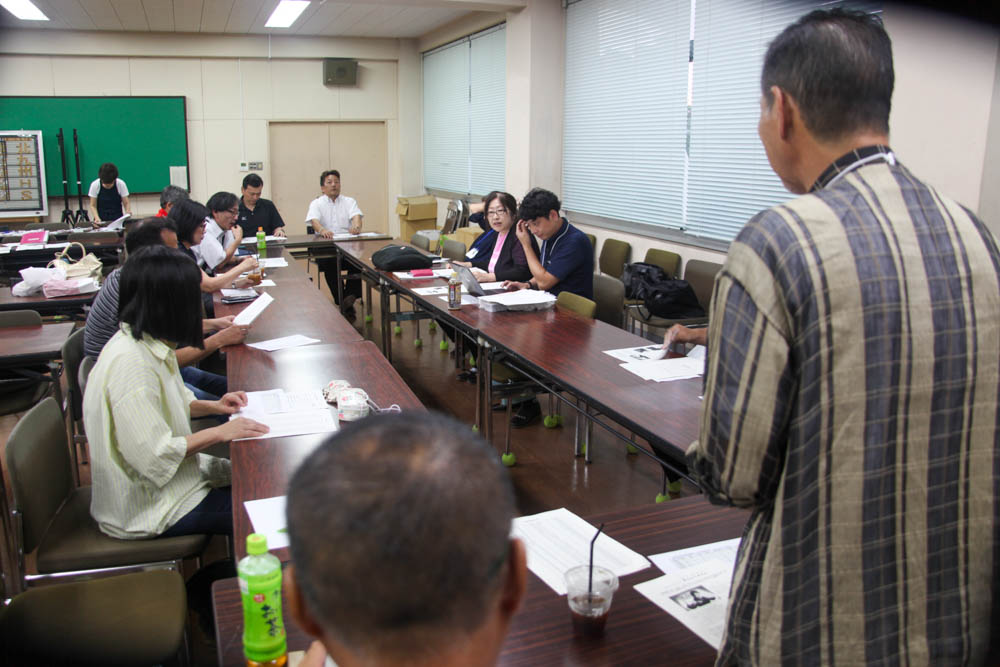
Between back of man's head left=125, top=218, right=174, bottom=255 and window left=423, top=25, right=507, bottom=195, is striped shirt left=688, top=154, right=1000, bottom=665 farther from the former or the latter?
window left=423, top=25, right=507, bottom=195

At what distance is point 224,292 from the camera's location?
4.44m

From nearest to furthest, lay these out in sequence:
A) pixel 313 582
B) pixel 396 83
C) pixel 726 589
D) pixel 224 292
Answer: pixel 313 582 < pixel 726 589 < pixel 224 292 < pixel 396 83

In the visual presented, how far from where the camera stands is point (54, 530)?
2160 mm

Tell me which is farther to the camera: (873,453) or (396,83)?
(396,83)

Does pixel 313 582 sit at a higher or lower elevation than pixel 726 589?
higher

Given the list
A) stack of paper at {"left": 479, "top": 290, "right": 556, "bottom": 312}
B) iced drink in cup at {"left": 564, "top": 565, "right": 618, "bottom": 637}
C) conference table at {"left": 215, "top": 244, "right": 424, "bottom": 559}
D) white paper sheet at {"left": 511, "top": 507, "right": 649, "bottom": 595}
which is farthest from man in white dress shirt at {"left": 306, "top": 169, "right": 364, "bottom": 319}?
iced drink in cup at {"left": 564, "top": 565, "right": 618, "bottom": 637}

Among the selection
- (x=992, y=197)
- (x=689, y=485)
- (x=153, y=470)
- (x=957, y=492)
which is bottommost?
(x=689, y=485)

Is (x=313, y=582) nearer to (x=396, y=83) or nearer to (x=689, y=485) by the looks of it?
(x=689, y=485)

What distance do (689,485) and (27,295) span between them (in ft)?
12.6

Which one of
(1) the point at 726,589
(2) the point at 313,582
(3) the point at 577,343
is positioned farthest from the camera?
(3) the point at 577,343

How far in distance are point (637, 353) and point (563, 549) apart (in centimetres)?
164

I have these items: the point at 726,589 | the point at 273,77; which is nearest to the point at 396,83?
the point at 273,77

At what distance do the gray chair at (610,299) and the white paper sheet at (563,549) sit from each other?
9.19ft

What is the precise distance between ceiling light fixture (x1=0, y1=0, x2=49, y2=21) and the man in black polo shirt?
9.46ft
